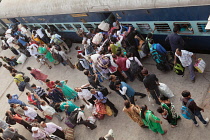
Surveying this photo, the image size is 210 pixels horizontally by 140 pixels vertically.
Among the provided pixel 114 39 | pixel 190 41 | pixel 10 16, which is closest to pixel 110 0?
pixel 114 39

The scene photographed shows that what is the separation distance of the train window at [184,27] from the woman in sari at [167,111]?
273 centimetres

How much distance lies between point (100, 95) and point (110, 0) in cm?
361

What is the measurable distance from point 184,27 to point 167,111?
324cm

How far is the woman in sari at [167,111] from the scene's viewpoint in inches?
258

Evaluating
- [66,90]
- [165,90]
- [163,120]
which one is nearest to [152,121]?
[163,120]

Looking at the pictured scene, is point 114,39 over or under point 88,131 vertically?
over

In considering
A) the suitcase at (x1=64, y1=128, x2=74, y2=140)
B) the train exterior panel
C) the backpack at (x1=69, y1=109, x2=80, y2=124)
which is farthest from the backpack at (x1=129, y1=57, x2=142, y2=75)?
the suitcase at (x1=64, y1=128, x2=74, y2=140)

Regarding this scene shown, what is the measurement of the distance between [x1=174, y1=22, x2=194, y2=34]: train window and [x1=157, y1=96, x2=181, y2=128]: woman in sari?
273cm

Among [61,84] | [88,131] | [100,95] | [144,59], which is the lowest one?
[88,131]

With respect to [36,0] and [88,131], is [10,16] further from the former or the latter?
[88,131]

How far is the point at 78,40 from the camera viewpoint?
13453 mm

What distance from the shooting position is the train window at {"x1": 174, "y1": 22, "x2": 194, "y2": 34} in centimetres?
819

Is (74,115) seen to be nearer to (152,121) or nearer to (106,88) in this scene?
(106,88)

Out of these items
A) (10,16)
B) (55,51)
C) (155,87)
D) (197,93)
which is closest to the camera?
(155,87)
